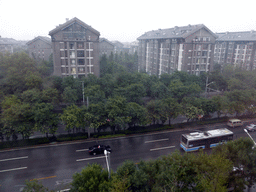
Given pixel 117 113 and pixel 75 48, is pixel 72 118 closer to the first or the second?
pixel 117 113

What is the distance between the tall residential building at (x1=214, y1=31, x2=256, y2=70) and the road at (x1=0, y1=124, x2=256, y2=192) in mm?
49299

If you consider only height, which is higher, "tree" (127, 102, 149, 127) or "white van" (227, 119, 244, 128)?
"tree" (127, 102, 149, 127)

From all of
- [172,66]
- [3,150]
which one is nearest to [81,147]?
[3,150]

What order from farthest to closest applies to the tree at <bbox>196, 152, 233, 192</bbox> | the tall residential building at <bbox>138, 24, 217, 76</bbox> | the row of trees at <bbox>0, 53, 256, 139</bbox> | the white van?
the tall residential building at <bbox>138, 24, 217, 76</bbox> < the white van < the row of trees at <bbox>0, 53, 256, 139</bbox> < the tree at <bbox>196, 152, 233, 192</bbox>

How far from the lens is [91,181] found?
40.2ft

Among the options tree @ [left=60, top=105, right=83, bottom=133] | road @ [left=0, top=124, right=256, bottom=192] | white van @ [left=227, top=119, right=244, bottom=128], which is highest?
tree @ [left=60, top=105, right=83, bottom=133]

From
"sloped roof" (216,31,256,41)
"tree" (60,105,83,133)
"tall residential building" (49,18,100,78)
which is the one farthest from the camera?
"sloped roof" (216,31,256,41)

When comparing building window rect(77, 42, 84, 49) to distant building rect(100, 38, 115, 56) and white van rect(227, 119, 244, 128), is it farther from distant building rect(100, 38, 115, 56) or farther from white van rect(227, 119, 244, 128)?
distant building rect(100, 38, 115, 56)

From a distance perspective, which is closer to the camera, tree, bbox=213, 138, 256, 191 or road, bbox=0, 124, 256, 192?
tree, bbox=213, 138, 256, 191

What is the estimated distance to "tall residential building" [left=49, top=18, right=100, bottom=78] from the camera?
41.8m

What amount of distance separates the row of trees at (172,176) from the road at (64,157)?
4.86m

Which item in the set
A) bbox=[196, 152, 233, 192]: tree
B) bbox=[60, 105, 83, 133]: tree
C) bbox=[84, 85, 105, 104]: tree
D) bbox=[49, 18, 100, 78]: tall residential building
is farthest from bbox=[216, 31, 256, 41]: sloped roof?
bbox=[60, 105, 83, 133]: tree

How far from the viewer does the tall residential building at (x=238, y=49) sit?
6366 cm

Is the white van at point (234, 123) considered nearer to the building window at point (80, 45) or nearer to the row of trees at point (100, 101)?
the row of trees at point (100, 101)
